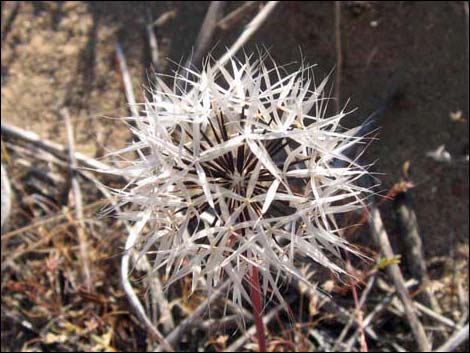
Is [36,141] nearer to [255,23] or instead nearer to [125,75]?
[125,75]

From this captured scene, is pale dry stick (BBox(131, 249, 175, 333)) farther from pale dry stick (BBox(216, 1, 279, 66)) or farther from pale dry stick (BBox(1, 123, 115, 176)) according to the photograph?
pale dry stick (BBox(216, 1, 279, 66))

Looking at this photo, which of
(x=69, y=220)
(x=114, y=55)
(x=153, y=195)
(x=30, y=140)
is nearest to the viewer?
(x=153, y=195)

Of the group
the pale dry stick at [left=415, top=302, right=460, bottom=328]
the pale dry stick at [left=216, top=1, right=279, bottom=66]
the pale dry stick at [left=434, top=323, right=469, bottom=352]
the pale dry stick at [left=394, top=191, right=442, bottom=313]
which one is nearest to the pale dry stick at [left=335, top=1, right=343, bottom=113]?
the pale dry stick at [left=216, top=1, right=279, bottom=66]

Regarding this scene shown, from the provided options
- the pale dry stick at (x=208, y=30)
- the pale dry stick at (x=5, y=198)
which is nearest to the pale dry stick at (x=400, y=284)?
the pale dry stick at (x=208, y=30)

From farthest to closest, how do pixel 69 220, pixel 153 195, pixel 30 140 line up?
pixel 30 140, pixel 69 220, pixel 153 195

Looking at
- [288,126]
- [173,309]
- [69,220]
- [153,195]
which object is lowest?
[173,309]

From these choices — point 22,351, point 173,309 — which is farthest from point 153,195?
point 22,351

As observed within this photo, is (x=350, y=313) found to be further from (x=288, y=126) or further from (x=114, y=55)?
(x=114, y=55)
